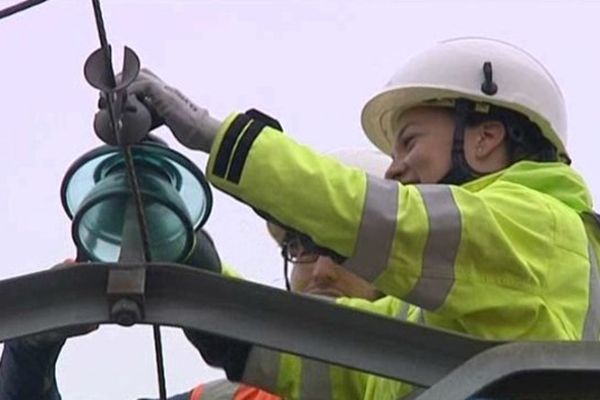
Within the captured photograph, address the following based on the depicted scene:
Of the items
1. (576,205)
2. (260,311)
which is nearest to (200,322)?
(260,311)

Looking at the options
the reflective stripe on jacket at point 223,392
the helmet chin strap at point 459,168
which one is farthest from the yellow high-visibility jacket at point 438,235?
the reflective stripe on jacket at point 223,392

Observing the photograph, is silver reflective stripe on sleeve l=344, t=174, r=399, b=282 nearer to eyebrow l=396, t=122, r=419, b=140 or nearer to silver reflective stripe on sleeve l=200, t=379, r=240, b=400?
eyebrow l=396, t=122, r=419, b=140

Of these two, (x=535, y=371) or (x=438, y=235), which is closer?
(x=535, y=371)

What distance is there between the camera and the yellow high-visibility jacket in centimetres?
322

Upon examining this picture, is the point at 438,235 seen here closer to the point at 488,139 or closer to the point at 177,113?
the point at 177,113

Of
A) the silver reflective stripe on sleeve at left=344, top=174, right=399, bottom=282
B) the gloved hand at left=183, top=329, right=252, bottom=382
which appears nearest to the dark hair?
the gloved hand at left=183, top=329, right=252, bottom=382

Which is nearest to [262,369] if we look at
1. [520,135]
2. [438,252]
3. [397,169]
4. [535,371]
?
[397,169]

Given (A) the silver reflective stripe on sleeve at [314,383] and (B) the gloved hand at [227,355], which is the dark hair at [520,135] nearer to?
(A) the silver reflective stripe on sleeve at [314,383]

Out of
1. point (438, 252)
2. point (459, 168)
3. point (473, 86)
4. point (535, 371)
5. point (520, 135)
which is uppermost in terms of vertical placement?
point (473, 86)

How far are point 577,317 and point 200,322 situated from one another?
1.10 meters

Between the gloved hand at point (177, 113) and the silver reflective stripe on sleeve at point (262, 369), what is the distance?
0.76 meters

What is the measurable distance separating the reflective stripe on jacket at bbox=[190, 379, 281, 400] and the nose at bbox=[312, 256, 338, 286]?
0.41m

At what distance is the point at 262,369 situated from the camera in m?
3.91

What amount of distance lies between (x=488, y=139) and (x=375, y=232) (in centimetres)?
98
